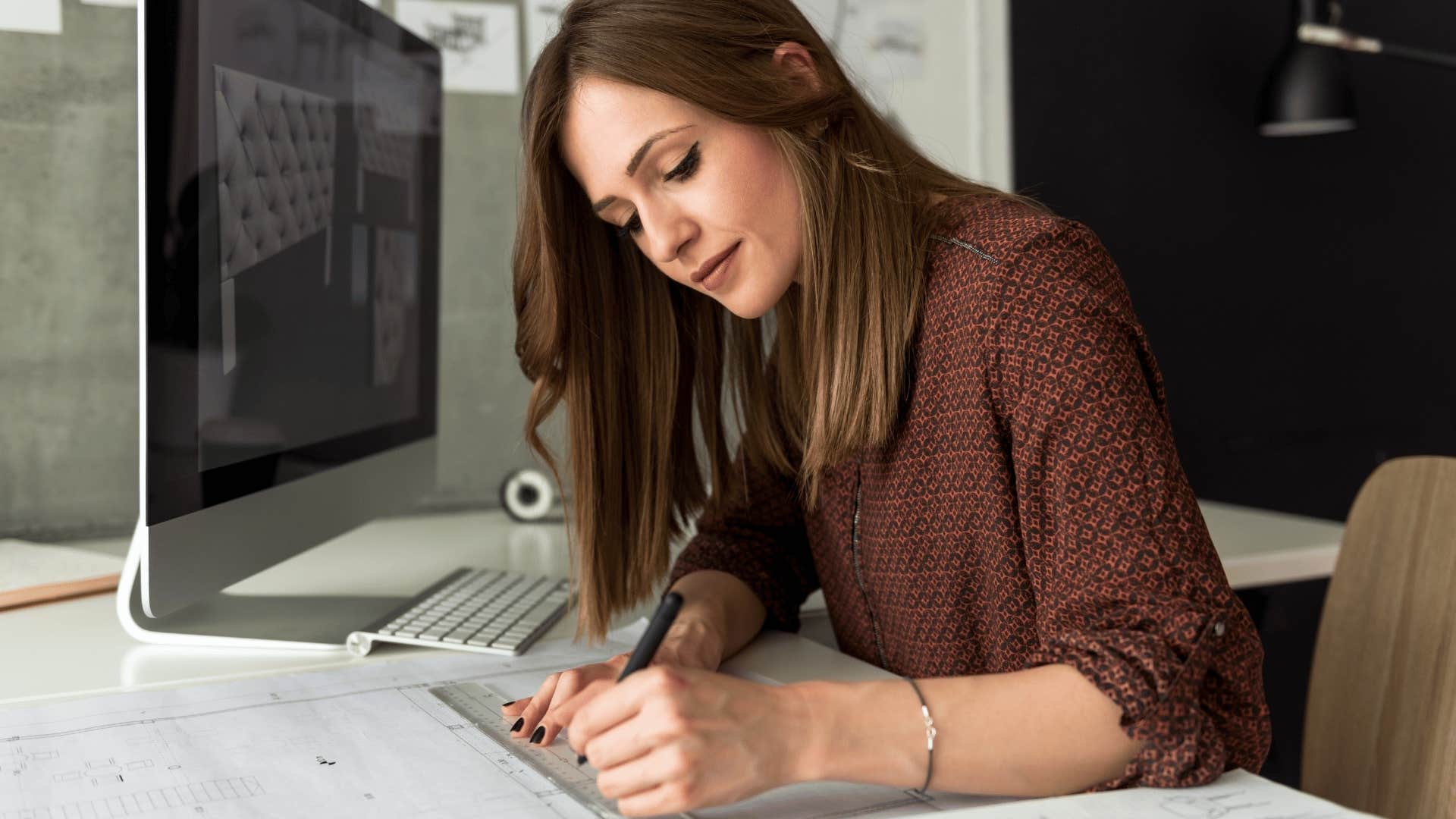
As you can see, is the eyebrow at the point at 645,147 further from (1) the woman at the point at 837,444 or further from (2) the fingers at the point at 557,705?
(2) the fingers at the point at 557,705

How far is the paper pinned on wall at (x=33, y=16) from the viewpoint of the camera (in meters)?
1.69

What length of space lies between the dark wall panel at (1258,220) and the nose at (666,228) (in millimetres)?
1380

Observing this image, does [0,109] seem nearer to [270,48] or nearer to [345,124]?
[345,124]

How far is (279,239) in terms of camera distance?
1219 millimetres

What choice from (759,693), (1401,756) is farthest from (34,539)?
(1401,756)

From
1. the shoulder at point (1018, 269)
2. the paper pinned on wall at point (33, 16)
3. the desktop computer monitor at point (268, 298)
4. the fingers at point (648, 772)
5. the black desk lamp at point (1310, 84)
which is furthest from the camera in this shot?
the black desk lamp at point (1310, 84)

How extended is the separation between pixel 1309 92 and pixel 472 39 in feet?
4.82

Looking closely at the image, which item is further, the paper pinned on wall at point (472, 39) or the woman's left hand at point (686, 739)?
the paper pinned on wall at point (472, 39)

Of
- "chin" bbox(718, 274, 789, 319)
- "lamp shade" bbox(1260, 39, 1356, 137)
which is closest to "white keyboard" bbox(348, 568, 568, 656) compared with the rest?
"chin" bbox(718, 274, 789, 319)

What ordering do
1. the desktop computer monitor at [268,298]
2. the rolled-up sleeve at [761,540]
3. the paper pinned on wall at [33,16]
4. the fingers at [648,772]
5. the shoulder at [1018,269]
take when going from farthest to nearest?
the paper pinned on wall at [33,16] → the rolled-up sleeve at [761,540] → the desktop computer monitor at [268,298] → the shoulder at [1018,269] → the fingers at [648,772]

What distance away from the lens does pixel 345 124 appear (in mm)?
1385

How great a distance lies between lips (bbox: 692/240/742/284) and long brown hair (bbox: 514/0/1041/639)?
0.06 m

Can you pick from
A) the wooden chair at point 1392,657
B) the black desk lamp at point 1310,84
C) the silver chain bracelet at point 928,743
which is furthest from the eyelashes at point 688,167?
the black desk lamp at point 1310,84

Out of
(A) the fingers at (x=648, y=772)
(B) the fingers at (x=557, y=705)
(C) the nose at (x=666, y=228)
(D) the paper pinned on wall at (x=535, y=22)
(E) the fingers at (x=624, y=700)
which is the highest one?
(D) the paper pinned on wall at (x=535, y=22)
